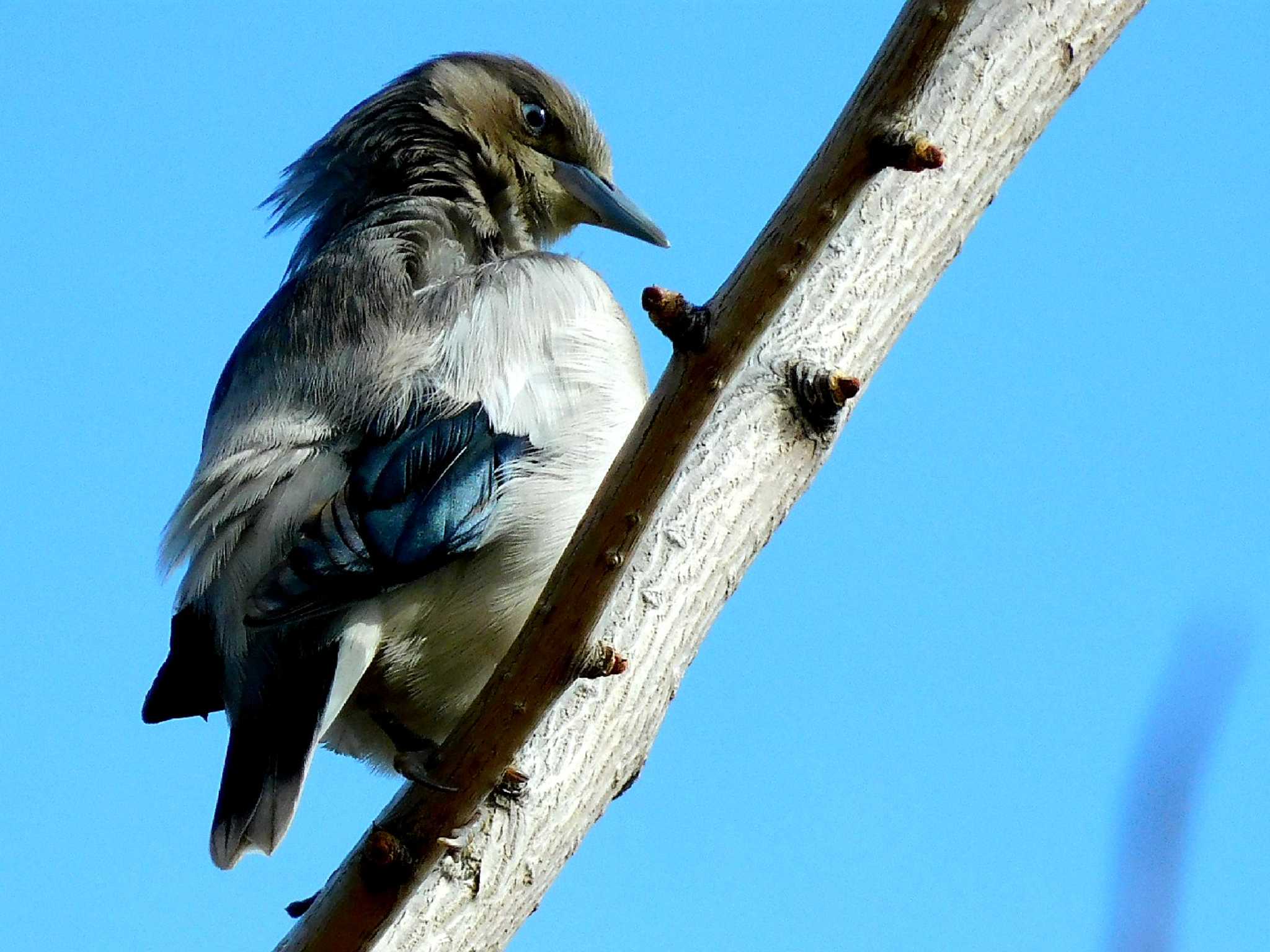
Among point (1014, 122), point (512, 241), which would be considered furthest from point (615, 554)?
point (512, 241)

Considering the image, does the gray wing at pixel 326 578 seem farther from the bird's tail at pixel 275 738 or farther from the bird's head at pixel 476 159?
the bird's head at pixel 476 159

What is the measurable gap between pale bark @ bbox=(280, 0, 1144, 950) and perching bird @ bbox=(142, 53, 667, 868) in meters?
0.43

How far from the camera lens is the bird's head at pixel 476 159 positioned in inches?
208

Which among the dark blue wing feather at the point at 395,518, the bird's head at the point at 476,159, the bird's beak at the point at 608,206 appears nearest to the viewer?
the dark blue wing feather at the point at 395,518

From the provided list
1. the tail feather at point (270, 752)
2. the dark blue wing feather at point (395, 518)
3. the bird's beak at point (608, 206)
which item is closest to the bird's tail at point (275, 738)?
the tail feather at point (270, 752)

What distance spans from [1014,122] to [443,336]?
1.59 metres

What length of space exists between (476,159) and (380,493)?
195 cm

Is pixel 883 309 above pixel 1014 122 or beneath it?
beneath

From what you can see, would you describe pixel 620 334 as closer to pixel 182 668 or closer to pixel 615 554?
pixel 182 668

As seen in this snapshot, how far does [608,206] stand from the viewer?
5.67 meters

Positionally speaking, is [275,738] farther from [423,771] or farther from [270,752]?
[423,771]

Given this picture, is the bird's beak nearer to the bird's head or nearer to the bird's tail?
the bird's head

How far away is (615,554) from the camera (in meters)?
2.71

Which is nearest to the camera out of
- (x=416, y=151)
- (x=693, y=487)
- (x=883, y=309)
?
(x=693, y=487)
